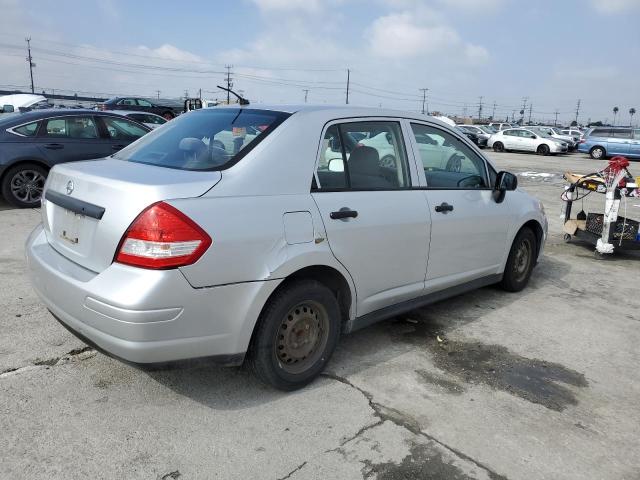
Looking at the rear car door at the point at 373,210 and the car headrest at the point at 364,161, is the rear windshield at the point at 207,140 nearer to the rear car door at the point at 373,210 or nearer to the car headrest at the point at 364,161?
the rear car door at the point at 373,210

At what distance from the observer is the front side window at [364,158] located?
3330mm

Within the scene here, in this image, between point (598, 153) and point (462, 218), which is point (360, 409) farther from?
point (598, 153)

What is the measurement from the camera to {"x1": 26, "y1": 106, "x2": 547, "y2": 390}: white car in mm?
2611

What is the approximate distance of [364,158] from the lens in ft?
11.7

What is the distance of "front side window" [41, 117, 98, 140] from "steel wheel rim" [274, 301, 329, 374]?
277 inches

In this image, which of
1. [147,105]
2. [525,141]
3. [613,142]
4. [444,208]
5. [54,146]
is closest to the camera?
[444,208]

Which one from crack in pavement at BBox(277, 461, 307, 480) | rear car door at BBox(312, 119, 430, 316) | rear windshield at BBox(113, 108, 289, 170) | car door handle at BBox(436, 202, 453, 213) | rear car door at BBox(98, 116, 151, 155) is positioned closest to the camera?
crack in pavement at BBox(277, 461, 307, 480)

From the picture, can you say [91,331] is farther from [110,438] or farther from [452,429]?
[452,429]

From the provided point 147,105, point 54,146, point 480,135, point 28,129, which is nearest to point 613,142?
point 480,135

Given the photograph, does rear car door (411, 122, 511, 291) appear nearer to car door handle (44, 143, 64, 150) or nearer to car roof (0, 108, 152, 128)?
car door handle (44, 143, 64, 150)

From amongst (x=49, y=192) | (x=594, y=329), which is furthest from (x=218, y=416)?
(x=594, y=329)

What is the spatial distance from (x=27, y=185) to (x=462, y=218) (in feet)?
23.3

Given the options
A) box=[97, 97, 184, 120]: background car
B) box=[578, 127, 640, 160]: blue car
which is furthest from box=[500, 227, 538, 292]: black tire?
box=[97, 97, 184, 120]: background car

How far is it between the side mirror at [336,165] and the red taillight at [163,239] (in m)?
1.03
